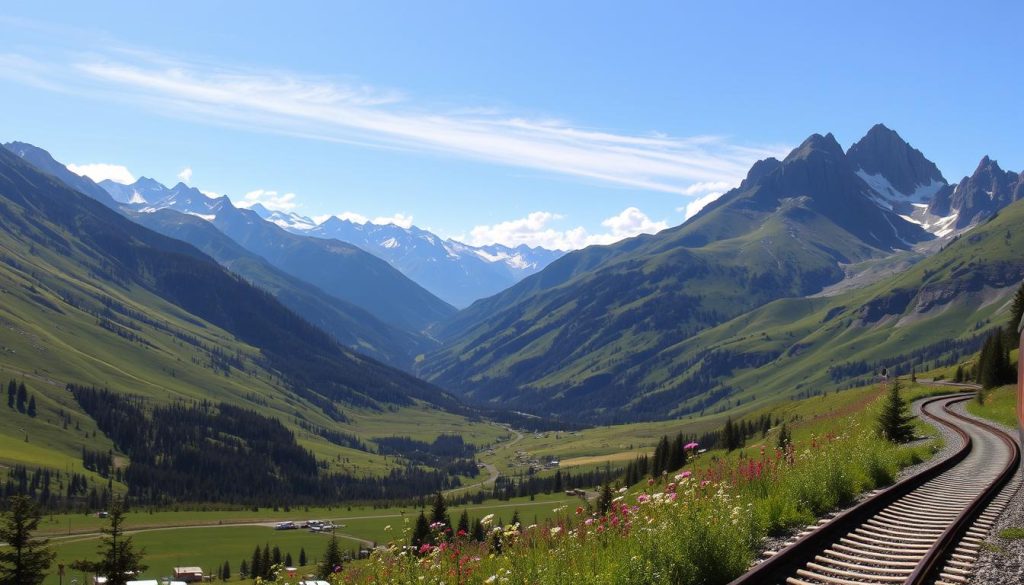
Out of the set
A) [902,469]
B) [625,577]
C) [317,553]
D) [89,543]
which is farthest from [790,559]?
[89,543]

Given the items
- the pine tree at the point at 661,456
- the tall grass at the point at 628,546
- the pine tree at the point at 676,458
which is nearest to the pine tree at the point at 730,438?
the pine tree at the point at 661,456

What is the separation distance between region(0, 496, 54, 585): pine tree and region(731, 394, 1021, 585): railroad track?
61614 mm

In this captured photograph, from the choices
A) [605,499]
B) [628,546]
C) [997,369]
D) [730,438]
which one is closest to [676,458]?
[730,438]

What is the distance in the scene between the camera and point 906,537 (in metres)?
17.8

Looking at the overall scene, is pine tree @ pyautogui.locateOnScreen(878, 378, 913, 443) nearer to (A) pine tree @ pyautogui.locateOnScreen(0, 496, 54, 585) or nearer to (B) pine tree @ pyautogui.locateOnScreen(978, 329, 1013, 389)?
(B) pine tree @ pyautogui.locateOnScreen(978, 329, 1013, 389)

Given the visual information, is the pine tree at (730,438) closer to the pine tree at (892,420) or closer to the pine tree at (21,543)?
the pine tree at (892,420)

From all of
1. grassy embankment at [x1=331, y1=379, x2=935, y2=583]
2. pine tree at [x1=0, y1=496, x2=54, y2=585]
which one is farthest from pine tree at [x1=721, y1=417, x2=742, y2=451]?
grassy embankment at [x1=331, y1=379, x2=935, y2=583]

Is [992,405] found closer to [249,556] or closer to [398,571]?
[398,571]

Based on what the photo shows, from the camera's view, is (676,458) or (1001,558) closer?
(1001,558)

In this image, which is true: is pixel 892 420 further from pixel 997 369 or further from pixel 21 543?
pixel 21 543

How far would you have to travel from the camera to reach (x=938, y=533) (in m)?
18.0

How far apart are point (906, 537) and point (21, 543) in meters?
65.1

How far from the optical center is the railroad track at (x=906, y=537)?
13.8 m

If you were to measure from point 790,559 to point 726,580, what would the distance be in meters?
1.67
